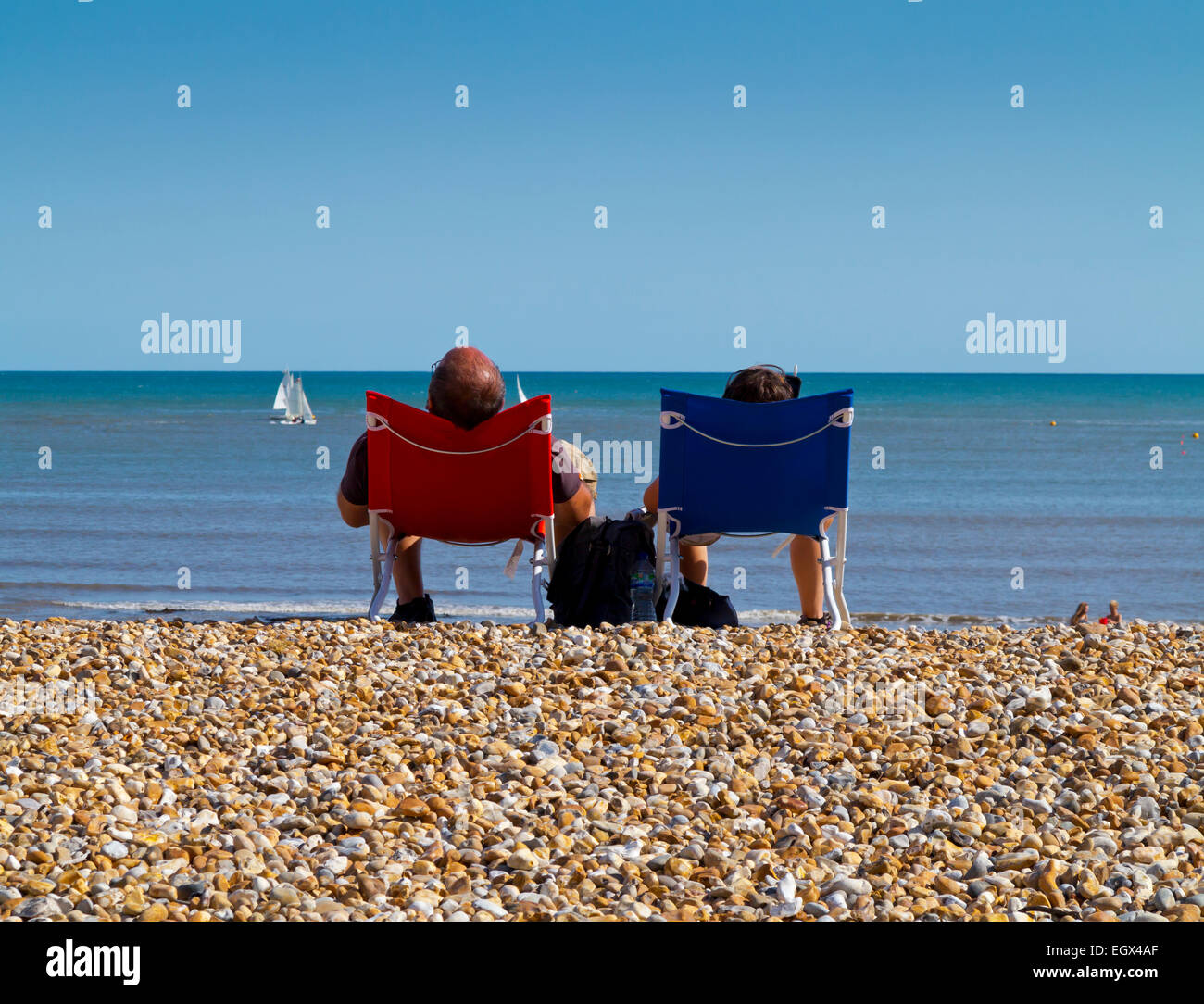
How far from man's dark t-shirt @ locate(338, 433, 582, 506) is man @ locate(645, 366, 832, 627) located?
348 millimetres

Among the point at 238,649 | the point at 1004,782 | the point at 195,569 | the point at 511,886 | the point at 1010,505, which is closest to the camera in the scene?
the point at 511,886

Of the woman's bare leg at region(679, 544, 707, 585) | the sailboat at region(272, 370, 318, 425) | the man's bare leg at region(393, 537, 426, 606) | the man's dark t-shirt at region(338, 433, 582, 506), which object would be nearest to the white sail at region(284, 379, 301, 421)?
the sailboat at region(272, 370, 318, 425)

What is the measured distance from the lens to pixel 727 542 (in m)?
11.1

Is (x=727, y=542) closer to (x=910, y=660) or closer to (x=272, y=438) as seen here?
(x=910, y=660)

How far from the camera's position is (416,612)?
5.26 metres

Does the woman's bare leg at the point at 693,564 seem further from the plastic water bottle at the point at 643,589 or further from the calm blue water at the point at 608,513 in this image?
the calm blue water at the point at 608,513

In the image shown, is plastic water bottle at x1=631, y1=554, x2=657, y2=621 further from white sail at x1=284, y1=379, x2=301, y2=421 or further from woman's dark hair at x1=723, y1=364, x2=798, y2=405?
Answer: white sail at x1=284, y1=379, x2=301, y2=421

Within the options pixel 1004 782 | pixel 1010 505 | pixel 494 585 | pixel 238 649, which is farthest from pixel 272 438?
pixel 1004 782

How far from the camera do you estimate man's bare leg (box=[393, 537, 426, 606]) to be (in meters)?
5.39

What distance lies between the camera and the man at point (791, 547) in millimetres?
5211

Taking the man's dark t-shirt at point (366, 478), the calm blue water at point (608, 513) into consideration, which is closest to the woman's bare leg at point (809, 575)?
the man's dark t-shirt at point (366, 478)

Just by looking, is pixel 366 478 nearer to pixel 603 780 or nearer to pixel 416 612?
pixel 416 612

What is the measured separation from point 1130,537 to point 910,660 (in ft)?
31.0

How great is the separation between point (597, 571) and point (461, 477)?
0.69 metres
